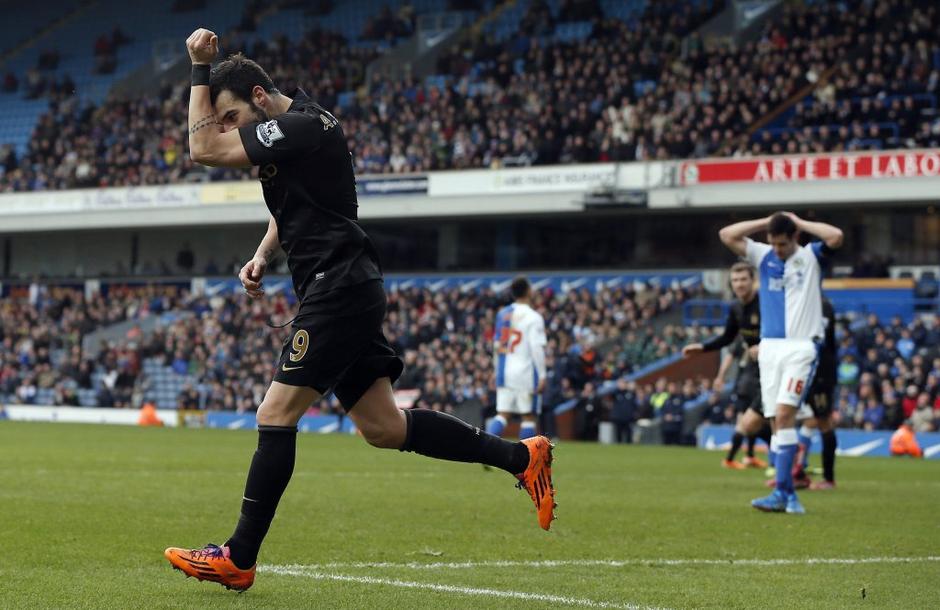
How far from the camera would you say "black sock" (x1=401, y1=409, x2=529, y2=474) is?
Answer: 6363 millimetres

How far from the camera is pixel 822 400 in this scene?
13484 mm

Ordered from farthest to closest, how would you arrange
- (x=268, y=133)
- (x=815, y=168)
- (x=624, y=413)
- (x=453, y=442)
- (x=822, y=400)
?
(x=815, y=168) → (x=624, y=413) → (x=822, y=400) → (x=453, y=442) → (x=268, y=133)

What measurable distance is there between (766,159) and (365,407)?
92.9 ft

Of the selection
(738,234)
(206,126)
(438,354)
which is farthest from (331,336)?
(438,354)

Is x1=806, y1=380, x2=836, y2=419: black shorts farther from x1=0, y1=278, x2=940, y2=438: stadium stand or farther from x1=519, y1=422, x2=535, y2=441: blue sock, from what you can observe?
x1=0, y1=278, x2=940, y2=438: stadium stand

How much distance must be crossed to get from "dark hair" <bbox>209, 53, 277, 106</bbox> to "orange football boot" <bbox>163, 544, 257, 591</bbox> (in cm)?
Answer: 188

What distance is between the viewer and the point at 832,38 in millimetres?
35031

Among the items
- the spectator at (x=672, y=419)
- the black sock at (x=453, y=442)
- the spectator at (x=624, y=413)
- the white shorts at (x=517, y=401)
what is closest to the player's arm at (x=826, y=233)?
the black sock at (x=453, y=442)

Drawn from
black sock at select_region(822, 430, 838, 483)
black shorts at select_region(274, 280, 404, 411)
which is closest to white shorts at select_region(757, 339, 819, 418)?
black sock at select_region(822, 430, 838, 483)

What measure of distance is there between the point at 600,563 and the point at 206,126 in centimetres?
307

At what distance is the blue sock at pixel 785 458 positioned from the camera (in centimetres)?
1057

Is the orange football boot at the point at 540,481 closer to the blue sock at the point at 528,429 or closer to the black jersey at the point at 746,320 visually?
the black jersey at the point at 746,320

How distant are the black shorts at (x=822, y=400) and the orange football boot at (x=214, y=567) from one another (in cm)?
868

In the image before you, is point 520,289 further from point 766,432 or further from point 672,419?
point 672,419
